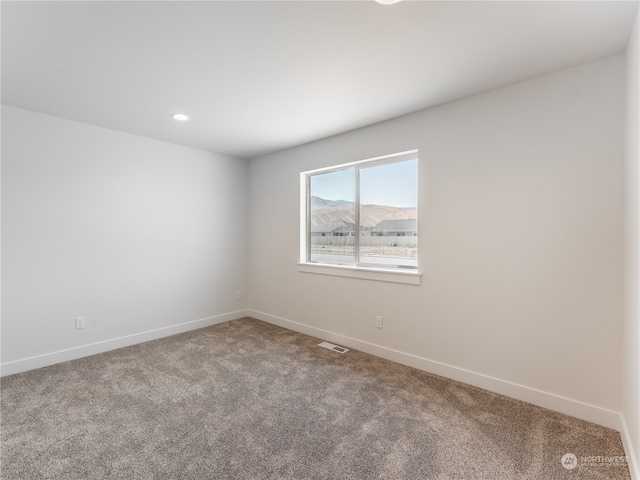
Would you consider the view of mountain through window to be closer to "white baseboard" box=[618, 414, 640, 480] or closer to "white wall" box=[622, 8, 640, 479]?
"white wall" box=[622, 8, 640, 479]

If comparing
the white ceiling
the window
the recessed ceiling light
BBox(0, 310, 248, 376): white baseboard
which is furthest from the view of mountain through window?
BBox(0, 310, 248, 376): white baseboard

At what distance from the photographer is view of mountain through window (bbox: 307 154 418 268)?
10.0 ft

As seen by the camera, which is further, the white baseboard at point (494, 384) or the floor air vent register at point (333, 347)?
the floor air vent register at point (333, 347)

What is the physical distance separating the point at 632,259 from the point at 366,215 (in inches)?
84.9

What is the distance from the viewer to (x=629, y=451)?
1.66 m

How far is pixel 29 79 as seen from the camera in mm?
2238

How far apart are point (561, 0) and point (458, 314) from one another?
2.11 m

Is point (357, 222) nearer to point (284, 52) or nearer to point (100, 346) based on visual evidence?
point (284, 52)

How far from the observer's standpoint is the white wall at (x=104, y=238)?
2777 millimetres

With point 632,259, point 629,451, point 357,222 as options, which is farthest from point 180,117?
point 629,451

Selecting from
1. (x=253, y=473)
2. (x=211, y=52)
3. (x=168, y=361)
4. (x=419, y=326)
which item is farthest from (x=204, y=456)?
(x=211, y=52)

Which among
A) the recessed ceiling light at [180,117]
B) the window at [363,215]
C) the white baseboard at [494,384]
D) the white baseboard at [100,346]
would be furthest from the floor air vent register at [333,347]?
the recessed ceiling light at [180,117]

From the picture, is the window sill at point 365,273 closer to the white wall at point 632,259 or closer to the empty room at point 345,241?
the empty room at point 345,241

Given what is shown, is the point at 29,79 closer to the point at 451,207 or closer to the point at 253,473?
the point at 253,473
